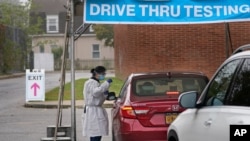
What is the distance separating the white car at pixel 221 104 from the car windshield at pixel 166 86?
9.24 ft

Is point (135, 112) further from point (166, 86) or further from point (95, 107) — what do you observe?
point (95, 107)

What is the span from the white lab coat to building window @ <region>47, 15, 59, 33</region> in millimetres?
58587

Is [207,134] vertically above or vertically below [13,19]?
below

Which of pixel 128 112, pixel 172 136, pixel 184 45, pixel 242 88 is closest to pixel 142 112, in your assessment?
pixel 128 112

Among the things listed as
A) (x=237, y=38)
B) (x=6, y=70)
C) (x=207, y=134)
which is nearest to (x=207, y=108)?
(x=207, y=134)

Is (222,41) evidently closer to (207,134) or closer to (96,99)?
(96,99)

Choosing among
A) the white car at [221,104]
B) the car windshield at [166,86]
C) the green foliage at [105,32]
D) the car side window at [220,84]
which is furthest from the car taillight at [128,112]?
the green foliage at [105,32]

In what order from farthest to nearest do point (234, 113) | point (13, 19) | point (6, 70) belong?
point (13, 19), point (6, 70), point (234, 113)

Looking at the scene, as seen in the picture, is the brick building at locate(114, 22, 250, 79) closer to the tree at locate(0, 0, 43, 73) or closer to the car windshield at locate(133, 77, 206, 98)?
the car windshield at locate(133, 77, 206, 98)

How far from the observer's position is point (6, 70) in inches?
2024

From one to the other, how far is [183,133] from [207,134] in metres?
0.94

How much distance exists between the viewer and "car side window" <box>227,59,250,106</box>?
5.14 m

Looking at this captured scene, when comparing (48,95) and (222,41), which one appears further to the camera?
(48,95)

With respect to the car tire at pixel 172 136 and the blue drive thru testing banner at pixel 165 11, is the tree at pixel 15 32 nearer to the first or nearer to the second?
the blue drive thru testing banner at pixel 165 11
